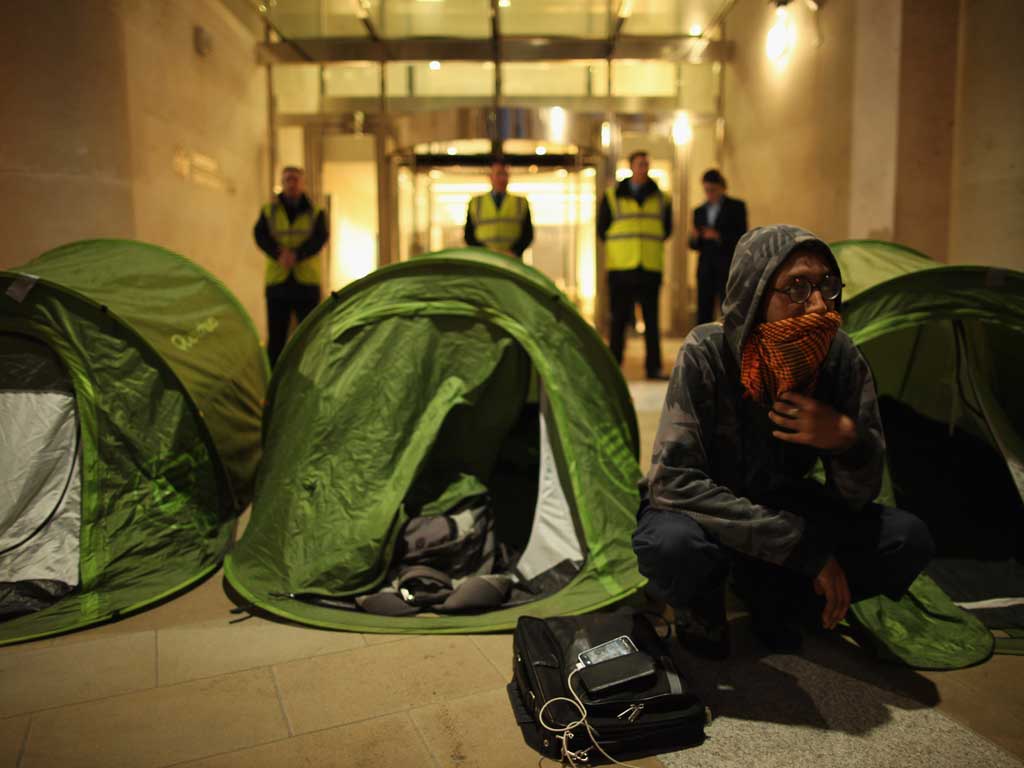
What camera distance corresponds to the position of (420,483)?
2.96m

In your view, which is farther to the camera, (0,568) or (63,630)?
(0,568)

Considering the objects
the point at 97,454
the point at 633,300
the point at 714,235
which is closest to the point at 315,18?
the point at 633,300

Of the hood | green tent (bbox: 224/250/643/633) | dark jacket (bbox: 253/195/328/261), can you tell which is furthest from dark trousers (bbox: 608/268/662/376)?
the hood

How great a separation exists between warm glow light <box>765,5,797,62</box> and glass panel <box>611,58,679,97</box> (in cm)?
141

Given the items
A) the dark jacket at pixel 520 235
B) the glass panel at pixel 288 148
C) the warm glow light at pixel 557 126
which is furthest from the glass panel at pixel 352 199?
the dark jacket at pixel 520 235

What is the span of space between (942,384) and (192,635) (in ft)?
9.76

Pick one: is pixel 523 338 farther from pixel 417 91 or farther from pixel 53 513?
pixel 417 91

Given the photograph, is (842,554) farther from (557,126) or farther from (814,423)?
(557,126)

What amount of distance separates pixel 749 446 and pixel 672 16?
7113 millimetres

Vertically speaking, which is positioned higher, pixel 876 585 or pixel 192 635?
pixel 876 585

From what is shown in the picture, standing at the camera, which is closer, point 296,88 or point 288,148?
point 296,88

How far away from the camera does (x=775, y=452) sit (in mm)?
2064

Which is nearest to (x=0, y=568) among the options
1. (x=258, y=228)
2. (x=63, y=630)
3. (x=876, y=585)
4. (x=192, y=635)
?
(x=63, y=630)

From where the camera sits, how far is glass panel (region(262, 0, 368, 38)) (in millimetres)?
7715
